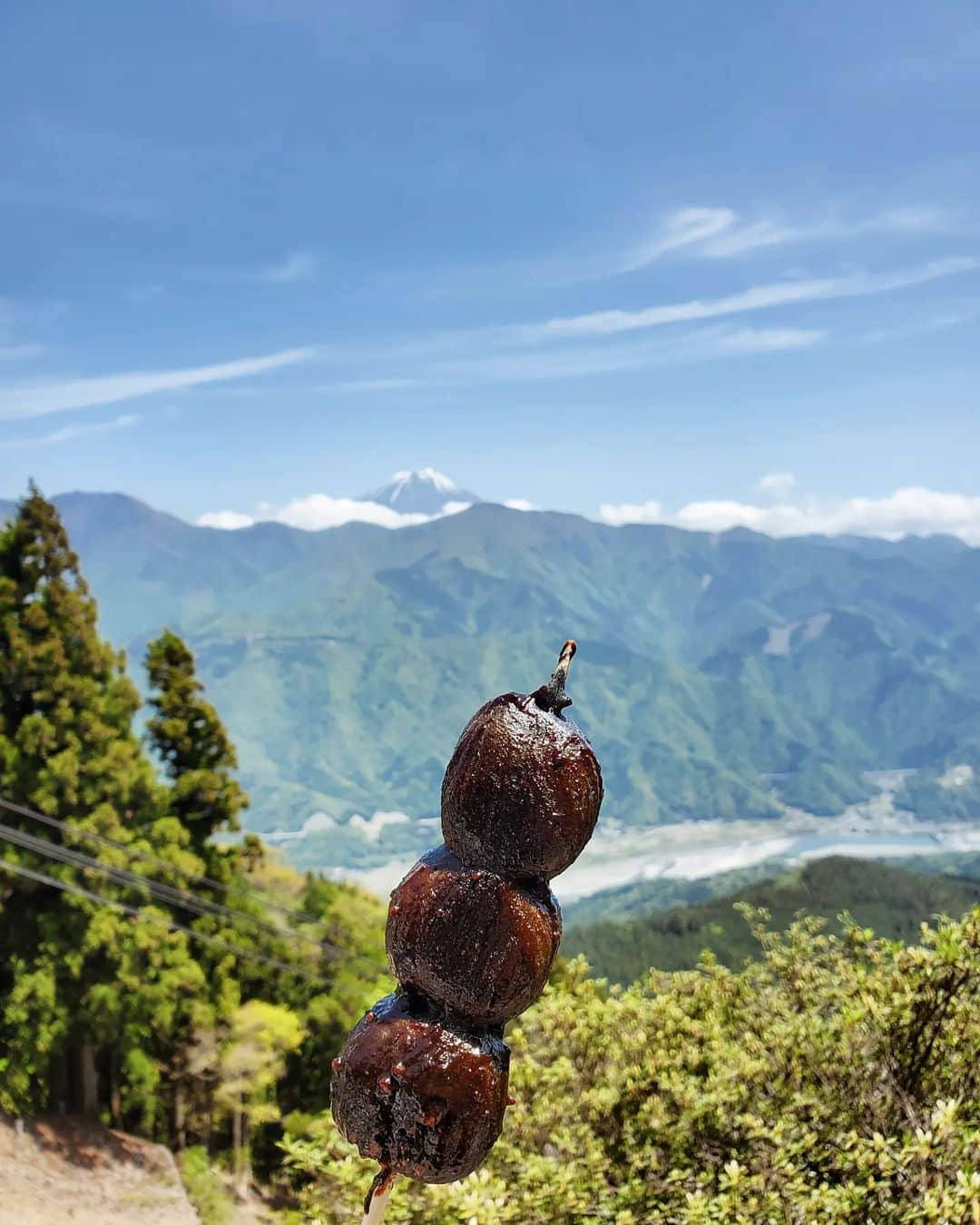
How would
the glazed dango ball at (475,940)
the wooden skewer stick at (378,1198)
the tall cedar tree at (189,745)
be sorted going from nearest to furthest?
the wooden skewer stick at (378,1198), the glazed dango ball at (475,940), the tall cedar tree at (189,745)

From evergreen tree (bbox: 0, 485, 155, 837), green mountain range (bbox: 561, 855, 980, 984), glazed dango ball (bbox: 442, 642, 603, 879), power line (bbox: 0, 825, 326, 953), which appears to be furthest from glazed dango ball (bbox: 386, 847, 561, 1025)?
green mountain range (bbox: 561, 855, 980, 984)

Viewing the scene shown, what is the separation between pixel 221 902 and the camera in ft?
74.8

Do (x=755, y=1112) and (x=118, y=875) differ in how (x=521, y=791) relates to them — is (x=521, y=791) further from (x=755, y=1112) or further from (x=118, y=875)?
(x=118, y=875)

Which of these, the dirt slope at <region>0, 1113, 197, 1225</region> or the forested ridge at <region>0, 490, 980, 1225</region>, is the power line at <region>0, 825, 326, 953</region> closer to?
the forested ridge at <region>0, 490, 980, 1225</region>

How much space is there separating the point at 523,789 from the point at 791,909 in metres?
93.9

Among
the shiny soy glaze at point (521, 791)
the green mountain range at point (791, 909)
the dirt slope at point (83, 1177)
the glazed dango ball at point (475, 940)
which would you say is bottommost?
the green mountain range at point (791, 909)

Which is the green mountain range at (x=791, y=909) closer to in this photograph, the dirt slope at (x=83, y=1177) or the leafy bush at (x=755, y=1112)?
the dirt slope at (x=83, y=1177)

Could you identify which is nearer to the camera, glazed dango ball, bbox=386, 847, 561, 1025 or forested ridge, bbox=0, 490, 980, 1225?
glazed dango ball, bbox=386, 847, 561, 1025

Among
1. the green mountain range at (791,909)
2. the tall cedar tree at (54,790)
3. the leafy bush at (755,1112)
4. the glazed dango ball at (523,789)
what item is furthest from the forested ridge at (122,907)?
the green mountain range at (791,909)

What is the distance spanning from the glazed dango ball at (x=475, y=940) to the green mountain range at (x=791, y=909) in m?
71.7

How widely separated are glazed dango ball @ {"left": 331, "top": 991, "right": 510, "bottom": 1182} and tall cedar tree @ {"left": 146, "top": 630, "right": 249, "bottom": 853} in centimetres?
1894

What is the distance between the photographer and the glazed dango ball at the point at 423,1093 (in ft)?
12.9

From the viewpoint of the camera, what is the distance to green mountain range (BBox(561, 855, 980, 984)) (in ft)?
259

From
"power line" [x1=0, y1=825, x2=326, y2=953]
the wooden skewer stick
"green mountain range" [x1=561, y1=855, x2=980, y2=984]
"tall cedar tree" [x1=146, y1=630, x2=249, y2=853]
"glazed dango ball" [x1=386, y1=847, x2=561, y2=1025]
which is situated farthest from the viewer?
"green mountain range" [x1=561, y1=855, x2=980, y2=984]
